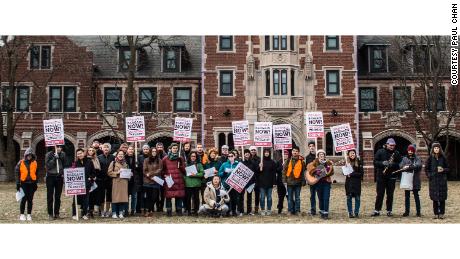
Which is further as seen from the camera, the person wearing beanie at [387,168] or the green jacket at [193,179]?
the green jacket at [193,179]

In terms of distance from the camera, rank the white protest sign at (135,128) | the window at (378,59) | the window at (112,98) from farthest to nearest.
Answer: the window at (112,98) < the window at (378,59) < the white protest sign at (135,128)

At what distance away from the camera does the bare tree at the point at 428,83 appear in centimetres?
2527

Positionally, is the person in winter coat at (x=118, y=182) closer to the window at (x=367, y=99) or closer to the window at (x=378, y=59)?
the window at (x=367, y=99)

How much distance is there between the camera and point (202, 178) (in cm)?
1330

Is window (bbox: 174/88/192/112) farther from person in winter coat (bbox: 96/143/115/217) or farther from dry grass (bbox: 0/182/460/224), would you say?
person in winter coat (bbox: 96/143/115/217)

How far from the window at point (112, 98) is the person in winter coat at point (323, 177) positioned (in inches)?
738

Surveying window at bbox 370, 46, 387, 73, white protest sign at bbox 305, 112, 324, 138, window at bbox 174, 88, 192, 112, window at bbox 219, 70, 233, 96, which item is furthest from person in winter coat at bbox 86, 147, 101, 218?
window at bbox 370, 46, 387, 73

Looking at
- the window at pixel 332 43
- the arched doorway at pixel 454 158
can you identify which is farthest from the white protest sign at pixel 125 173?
the arched doorway at pixel 454 158

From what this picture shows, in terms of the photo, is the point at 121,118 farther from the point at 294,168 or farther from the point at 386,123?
the point at 294,168

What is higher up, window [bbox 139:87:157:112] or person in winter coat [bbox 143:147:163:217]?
window [bbox 139:87:157:112]

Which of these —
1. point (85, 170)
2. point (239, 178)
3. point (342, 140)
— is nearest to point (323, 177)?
point (342, 140)

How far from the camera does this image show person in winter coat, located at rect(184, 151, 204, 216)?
1314 centimetres

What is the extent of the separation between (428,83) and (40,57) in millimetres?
18703

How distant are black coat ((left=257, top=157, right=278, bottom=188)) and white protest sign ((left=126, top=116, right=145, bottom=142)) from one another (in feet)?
9.69
